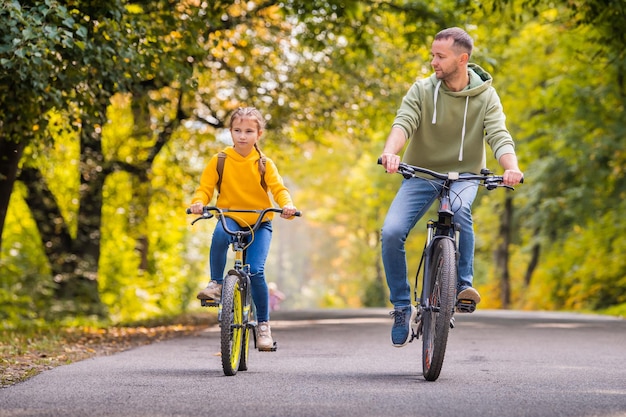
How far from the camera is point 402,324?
7.21 m

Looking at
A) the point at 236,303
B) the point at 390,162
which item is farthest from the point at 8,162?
the point at 390,162

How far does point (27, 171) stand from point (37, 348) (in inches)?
385

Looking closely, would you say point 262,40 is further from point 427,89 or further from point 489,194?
point 489,194

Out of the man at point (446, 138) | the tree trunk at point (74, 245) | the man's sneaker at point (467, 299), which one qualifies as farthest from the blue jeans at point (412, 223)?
the tree trunk at point (74, 245)

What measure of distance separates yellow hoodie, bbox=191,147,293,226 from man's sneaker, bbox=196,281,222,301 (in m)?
0.48

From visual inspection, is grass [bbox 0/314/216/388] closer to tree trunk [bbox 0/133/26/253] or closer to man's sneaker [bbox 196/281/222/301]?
man's sneaker [bbox 196/281/222/301]

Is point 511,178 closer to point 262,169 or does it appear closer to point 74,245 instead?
point 262,169

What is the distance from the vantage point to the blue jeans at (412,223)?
6.96 metres

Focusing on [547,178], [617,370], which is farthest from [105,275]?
[617,370]

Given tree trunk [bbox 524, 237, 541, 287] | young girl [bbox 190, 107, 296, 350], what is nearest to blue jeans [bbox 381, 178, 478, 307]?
young girl [bbox 190, 107, 296, 350]

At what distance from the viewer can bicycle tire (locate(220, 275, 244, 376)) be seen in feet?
22.9

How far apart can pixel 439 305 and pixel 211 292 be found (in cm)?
165

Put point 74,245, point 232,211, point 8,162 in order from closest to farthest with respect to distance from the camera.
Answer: point 232,211 → point 8,162 → point 74,245

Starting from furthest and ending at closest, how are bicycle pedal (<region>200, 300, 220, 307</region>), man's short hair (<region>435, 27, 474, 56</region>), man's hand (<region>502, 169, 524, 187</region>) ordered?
bicycle pedal (<region>200, 300, 220, 307</region>), man's short hair (<region>435, 27, 474, 56</region>), man's hand (<region>502, 169, 524, 187</region>)
